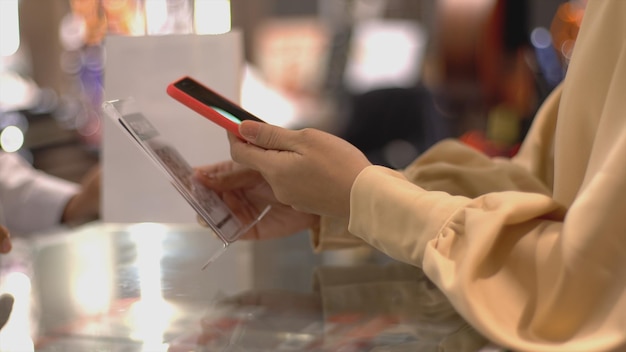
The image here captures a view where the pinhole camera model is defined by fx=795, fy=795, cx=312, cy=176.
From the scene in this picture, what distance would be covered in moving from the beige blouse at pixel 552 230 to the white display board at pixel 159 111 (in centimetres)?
42

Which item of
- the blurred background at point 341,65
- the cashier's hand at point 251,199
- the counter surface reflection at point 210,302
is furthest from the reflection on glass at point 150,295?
the blurred background at point 341,65

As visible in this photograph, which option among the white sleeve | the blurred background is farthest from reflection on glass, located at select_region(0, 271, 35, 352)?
the blurred background

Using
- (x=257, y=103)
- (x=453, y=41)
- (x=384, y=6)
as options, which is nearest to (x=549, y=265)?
(x=257, y=103)

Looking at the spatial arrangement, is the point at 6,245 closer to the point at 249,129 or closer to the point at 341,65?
the point at 249,129

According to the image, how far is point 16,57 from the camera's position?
11.2ft

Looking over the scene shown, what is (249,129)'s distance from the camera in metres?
0.72

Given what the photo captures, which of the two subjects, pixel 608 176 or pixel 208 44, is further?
pixel 208 44

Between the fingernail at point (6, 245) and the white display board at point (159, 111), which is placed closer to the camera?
the fingernail at point (6, 245)

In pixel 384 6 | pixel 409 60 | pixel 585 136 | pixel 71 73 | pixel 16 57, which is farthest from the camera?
pixel 384 6

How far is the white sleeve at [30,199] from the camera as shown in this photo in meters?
1.22

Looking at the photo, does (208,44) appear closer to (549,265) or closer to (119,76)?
(119,76)

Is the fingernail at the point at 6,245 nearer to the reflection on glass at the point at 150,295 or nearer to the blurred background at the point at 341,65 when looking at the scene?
the reflection on glass at the point at 150,295

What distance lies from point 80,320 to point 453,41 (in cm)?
318

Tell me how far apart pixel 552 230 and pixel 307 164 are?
0.21m
